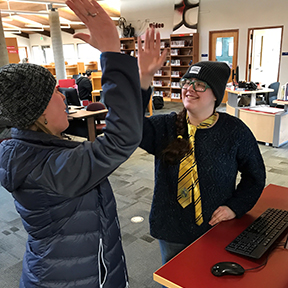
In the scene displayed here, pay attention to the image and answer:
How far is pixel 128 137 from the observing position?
789mm

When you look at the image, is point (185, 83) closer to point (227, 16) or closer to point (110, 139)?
point (110, 139)

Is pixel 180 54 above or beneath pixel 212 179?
above

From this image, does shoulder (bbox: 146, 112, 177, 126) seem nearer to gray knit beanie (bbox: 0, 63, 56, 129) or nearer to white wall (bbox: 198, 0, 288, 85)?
gray knit beanie (bbox: 0, 63, 56, 129)

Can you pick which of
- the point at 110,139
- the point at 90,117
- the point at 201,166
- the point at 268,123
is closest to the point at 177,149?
the point at 201,166

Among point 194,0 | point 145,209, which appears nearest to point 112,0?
point 194,0

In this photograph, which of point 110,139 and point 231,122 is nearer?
point 110,139

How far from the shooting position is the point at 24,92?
805mm

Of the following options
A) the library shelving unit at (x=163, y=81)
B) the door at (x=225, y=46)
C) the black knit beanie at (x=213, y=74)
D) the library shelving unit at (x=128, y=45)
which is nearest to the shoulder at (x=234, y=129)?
the black knit beanie at (x=213, y=74)

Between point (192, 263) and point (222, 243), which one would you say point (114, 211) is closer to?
point (192, 263)

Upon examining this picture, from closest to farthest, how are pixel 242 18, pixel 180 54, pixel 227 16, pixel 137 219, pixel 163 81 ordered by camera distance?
pixel 137 219
pixel 242 18
pixel 227 16
pixel 180 54
pixel 163 81

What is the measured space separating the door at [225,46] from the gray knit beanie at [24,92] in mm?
9041

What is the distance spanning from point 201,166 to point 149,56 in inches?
22.5

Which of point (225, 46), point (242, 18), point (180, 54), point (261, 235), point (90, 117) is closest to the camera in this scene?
point (261, 235)

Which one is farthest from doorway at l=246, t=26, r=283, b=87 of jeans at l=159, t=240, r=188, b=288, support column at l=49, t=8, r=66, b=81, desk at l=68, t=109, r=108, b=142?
jeans at l=159, t=240, r=188, b=288
